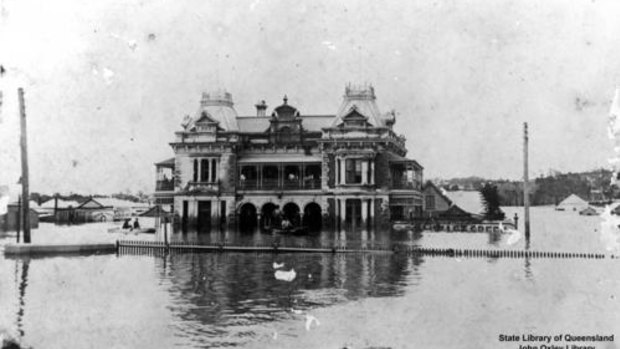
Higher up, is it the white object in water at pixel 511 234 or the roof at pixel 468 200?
the roof at pixel 468 200

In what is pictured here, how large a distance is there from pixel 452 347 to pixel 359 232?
2957cm

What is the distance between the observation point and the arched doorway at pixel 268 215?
4933 cm

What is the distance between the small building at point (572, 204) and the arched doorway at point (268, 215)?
72.2ft

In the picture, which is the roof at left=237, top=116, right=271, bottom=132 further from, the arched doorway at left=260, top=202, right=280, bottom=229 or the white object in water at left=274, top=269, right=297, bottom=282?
the white object in water at left=274, top=269, right=297, bottom=282

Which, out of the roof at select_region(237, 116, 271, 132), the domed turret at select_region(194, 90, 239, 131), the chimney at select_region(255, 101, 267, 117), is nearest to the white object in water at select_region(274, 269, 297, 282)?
the domed turret at select_region(194, 90, 239, 131)

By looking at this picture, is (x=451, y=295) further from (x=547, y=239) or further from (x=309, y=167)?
(x=309, y=167)

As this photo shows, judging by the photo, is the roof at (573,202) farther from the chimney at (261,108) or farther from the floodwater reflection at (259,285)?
the floodwater reflection at (259,285)

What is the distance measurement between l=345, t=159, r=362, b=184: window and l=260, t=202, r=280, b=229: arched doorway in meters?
6.06

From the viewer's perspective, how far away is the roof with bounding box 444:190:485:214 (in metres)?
60.0

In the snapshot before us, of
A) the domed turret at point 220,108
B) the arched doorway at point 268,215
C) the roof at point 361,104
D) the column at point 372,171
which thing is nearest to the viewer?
the column at point 372,171

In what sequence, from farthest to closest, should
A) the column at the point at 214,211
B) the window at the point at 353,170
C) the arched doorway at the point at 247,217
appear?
1. the arched doorway at the point at 247,217
2. the column at the point at 214,211
3. the window at the point at 353,170

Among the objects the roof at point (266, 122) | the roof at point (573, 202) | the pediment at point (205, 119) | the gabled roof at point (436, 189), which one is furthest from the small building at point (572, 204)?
the pediment at point (205, 119)

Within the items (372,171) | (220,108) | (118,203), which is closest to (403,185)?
(372,171)

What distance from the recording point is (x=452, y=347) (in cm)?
1477
